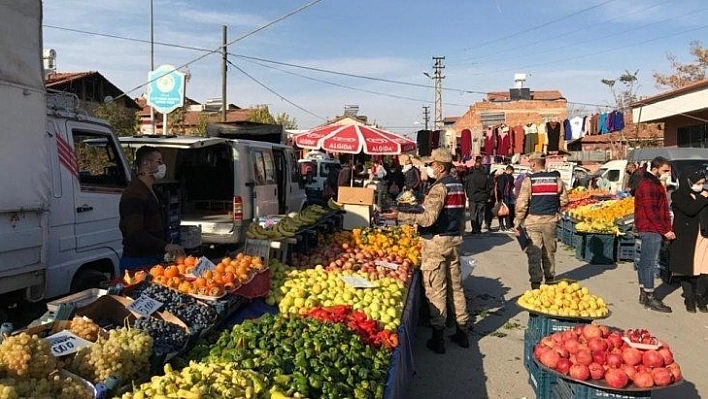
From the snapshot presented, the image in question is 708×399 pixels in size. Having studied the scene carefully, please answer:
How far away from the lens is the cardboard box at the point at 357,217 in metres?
11.1

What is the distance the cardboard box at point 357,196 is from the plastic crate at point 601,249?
460 centimetres

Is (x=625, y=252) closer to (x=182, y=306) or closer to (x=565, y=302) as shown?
(x=565, y=302)

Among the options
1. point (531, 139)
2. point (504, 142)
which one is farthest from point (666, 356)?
point (504, 142)

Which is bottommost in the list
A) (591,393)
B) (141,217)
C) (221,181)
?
(591,393)

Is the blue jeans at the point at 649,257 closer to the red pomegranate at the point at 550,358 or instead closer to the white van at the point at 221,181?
the red pomegranate at the point at 550,358

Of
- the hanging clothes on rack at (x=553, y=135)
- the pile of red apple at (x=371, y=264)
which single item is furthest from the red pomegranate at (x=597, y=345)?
the hanging clothes on rack at (x=553, y=135)

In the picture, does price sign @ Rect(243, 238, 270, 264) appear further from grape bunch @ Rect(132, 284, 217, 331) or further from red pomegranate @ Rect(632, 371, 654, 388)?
red pomegranate @ Rect(632, 371, 654, 388)

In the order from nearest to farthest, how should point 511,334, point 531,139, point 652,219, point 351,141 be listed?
point 511,334 < point 652,219 < point 351,141 < point 531,139

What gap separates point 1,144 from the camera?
4.58 metres

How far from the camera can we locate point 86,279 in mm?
6133

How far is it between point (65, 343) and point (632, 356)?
137 inches

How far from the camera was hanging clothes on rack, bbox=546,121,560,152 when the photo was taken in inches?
846

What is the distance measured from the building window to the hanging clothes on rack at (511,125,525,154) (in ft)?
20.4

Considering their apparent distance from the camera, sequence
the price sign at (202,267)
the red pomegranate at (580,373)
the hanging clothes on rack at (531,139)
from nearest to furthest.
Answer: the red pomegranate at (580,373) → the price sign at (202,267) → the hanging clothes on rack at (531,139)
